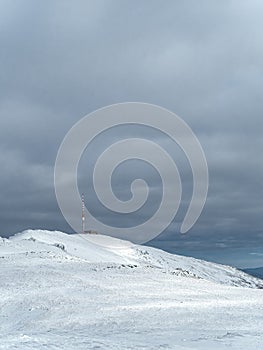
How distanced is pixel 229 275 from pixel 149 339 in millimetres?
38890

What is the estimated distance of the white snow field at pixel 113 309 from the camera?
43.8 feet

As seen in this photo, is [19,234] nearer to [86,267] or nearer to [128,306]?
[86,267]

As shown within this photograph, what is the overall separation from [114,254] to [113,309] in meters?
26.4

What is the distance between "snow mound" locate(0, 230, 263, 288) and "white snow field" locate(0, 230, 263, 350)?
3686 millimetres

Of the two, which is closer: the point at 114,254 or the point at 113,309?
the point at 113,309

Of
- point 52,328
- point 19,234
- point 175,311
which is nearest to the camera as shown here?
point 52,328

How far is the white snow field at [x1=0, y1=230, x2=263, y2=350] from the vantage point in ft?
43.8

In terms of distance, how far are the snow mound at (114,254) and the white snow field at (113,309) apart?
12.1 ft

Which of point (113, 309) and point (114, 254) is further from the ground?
point (114, 254)

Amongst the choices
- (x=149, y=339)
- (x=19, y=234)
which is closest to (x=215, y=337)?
(x=149, y=339)

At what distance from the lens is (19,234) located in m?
45.3

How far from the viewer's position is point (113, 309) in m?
18.2

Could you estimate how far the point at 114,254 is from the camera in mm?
44562

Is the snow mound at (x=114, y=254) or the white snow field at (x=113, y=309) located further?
the snow mound at (x=114, y=254)
